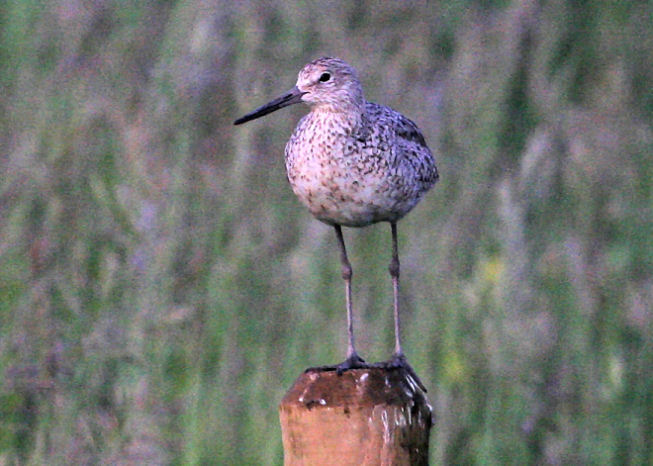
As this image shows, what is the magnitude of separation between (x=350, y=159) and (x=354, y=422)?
1091 millimetres

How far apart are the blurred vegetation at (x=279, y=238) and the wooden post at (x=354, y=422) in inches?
47.9

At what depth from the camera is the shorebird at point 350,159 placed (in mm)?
3527

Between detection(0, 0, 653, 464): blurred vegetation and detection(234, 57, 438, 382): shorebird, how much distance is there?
1.31 ft

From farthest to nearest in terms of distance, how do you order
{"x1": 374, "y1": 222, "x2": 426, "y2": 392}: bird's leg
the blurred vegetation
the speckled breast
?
the blurred vegetation, {"x1": 374, "y1": 222, "x2": 426, "y2": 392}: bird's leg, the speckled breast

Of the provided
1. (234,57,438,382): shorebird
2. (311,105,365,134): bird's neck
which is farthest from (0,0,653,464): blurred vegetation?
(311,105,365,134): bird's neck

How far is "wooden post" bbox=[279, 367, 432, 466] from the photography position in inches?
108

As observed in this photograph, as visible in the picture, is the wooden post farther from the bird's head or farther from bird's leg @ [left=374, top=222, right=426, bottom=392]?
the bird's head

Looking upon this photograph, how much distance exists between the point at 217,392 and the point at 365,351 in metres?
0.50

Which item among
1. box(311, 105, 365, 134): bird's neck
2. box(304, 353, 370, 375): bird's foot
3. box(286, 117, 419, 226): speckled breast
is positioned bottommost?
box(304, 353, 370, 375): bird's foot

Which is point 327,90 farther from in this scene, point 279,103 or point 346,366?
point 346,366

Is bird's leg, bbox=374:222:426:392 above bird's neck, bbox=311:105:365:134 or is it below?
below

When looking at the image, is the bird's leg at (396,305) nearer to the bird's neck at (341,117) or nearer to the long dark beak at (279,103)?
the bird's neck at (341,117)

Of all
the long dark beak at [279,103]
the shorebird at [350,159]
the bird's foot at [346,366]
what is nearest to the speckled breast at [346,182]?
the shorebird at [350,159]

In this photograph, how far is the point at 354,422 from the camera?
275cm
